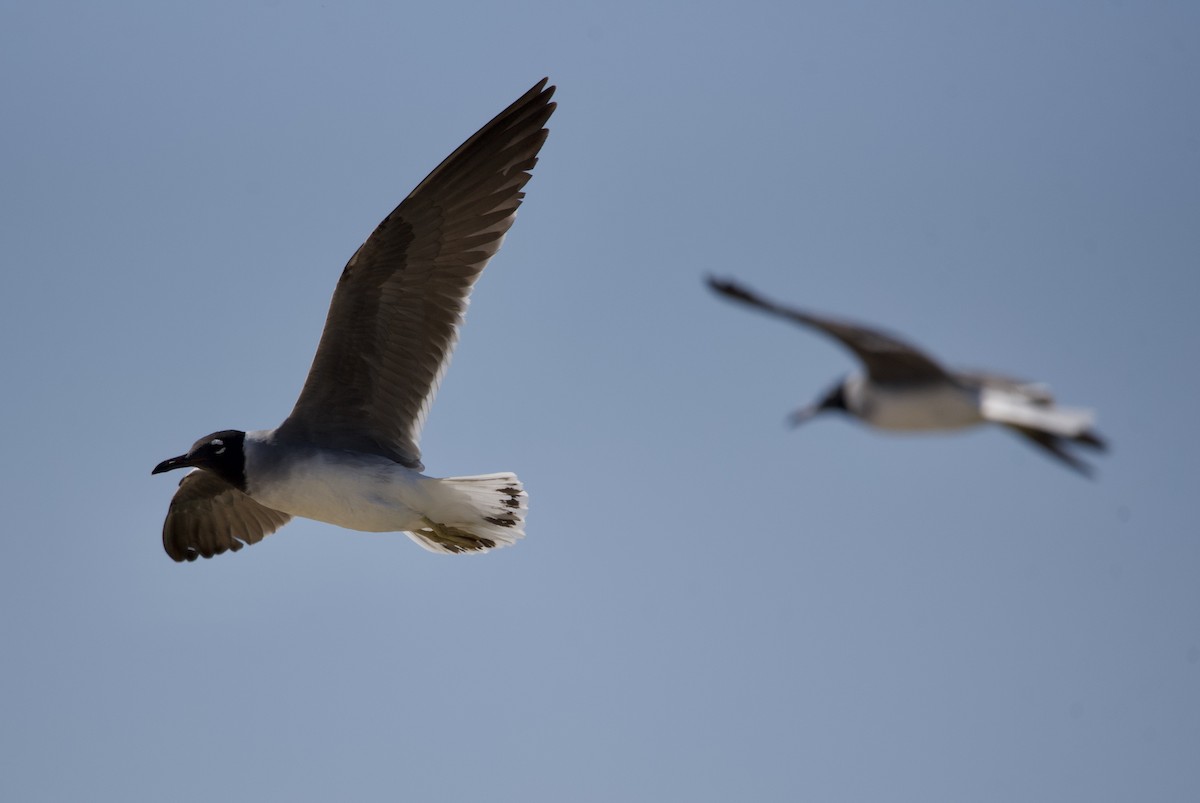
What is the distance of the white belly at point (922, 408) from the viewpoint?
19.5ft

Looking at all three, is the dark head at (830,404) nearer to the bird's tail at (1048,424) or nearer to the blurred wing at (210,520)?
the bird's tail at (1048,424)

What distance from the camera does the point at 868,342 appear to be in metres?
5.96

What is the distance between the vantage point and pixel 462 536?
9.81 m

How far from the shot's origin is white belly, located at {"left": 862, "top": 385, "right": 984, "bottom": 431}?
19.5 feet

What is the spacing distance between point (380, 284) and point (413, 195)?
613 mm

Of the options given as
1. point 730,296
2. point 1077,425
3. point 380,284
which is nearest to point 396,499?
point 380,284

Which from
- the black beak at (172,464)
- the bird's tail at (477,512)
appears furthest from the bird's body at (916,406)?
the black beak at (172,464)

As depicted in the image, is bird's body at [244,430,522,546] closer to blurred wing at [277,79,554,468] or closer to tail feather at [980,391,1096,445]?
blurred wing at [277,79,554,468]

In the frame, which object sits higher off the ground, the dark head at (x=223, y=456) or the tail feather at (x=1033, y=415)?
the dark head at (x=223, y=456)

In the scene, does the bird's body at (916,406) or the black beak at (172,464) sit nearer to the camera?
the bird's body at (916,406)

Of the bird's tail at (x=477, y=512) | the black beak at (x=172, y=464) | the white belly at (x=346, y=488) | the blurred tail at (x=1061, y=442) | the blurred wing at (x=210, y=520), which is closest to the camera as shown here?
the blurred tail at (x=1061, y=442)

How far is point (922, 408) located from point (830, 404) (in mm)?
536

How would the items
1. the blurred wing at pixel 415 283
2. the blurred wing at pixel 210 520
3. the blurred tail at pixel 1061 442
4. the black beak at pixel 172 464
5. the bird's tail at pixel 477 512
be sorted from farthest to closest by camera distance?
1. the blurred wing at pixel 210 520
2. the black beak at pixel 172 464
3. the bird's tail at pixel 477 512
4. the blurred wing at pixel 415 283
5. the blurred tail at pixel 1061 442

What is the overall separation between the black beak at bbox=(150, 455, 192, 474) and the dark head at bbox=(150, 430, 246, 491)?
0.06 m
